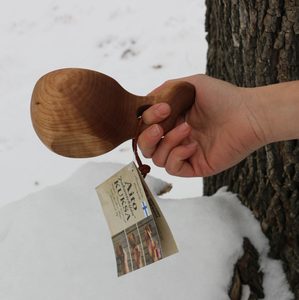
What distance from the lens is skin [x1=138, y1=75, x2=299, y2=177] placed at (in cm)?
103

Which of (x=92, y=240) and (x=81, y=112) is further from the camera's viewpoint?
(x=92, y=240)

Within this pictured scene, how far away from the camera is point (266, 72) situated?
1235 mm

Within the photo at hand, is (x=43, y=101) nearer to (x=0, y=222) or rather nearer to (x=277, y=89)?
(x=277, y=89)

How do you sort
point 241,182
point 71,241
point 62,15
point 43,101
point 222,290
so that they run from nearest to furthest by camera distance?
point 43,101
point 222,290
point 71,241
point 241,182
point 62,15

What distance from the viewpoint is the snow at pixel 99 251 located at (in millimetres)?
1236

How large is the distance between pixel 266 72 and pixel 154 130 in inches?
15.9

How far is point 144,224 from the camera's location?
3.03 ft

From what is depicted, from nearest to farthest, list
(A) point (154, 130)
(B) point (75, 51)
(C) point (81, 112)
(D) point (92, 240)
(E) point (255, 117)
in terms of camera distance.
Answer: (C) point (81, 112) → (A) point (154, 130) → (E) point (255, 117) → (D) point (92, 240) → (B) point (75, 51)

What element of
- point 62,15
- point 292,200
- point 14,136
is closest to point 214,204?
point 292,200

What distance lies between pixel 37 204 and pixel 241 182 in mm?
551

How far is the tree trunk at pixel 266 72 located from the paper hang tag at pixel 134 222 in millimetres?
468

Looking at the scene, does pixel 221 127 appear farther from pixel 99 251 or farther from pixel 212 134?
pixel 99 251

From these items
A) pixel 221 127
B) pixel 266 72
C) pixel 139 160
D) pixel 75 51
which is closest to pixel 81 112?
pixel 139 160

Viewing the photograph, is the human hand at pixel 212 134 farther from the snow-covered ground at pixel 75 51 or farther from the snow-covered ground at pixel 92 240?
the snow-covered ground at pixel 75 51
